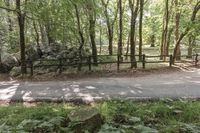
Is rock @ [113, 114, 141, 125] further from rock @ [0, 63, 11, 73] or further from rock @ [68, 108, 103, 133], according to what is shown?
rock @ [0, 63, 11, 73]

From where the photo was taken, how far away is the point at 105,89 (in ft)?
35.2

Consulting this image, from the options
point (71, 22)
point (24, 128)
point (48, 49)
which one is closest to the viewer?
point (24, 128)

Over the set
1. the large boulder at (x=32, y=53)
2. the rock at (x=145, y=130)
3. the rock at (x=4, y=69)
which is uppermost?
the large boulder at (x=32, y=53)

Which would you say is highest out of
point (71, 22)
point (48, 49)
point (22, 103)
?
point (71, 22)

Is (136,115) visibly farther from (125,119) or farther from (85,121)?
(85,121)

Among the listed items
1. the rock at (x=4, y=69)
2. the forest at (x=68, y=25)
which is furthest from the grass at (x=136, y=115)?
the rock at (x=4, y=69)

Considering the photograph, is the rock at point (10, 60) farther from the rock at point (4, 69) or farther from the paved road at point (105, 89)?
the paved road at point (105, 89)

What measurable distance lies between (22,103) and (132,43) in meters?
9.53

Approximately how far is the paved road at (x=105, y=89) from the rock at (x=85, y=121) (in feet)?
10.8

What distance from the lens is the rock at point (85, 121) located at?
18.0 ft

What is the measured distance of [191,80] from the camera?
12875mm

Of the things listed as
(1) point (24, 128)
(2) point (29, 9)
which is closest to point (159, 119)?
(1) point (24, 128)

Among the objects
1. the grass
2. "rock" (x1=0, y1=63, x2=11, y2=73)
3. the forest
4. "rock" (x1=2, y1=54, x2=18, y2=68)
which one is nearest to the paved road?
the grass

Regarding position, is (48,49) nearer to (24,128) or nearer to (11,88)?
(11,88)
